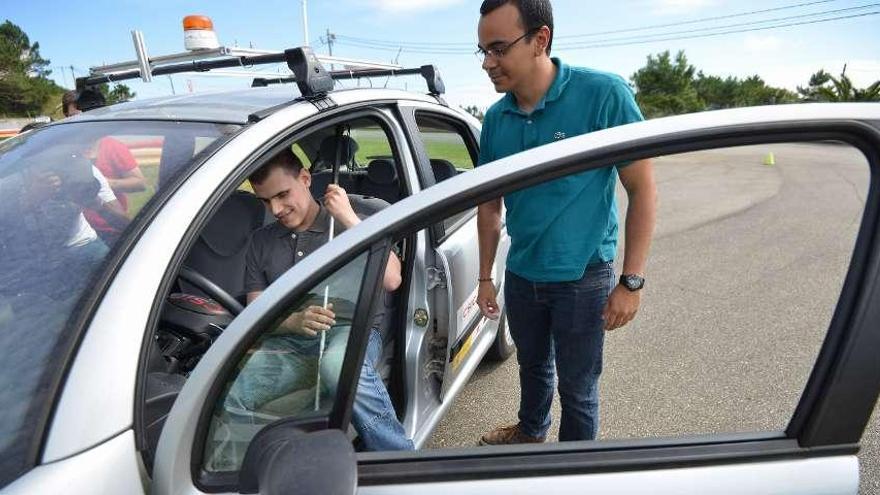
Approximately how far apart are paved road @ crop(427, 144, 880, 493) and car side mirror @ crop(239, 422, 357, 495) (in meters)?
0.88

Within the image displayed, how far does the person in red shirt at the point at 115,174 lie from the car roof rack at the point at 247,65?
514 mm

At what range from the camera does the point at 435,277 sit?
1972mm

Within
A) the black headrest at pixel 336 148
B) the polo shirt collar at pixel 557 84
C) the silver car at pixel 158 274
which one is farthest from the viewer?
the black headrest at pixel 336 148

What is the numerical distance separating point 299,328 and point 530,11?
1171 millimetres

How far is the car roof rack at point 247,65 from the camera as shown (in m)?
1.59

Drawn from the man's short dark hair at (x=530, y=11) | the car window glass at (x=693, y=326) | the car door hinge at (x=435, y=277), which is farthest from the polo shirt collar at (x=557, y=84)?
the car door hinge at (x=435, y=277)

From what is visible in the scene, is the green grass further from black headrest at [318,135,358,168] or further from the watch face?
the watch face

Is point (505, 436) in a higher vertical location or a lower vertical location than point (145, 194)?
lower

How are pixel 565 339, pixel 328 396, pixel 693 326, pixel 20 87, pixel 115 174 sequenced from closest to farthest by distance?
pixel 328 396, pixel 115 174, pixel 565 339, pixel 693 326, pixel 20 87

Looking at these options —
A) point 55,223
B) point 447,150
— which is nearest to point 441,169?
point 447,150

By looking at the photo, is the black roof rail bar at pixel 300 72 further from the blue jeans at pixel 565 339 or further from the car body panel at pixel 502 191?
the blue jeans at pixel 565 339

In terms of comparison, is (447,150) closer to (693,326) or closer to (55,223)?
(55,223)

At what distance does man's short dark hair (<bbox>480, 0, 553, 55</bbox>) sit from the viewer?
1541mm

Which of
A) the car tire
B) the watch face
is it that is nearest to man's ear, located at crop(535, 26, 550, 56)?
the watch face
